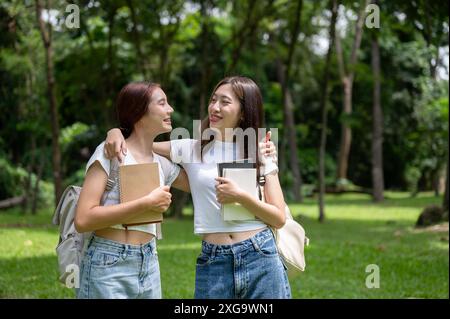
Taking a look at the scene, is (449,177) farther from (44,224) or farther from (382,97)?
(382,97)

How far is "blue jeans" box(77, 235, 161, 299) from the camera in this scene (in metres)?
2.75

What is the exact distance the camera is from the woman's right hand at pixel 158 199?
2688 millimetres

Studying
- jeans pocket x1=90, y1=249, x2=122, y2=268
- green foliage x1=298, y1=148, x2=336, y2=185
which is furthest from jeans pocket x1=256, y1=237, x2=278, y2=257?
green foliage x1=298, y1=148, x2=336, y2=185

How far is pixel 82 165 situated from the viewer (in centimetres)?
2295

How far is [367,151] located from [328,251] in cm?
2120

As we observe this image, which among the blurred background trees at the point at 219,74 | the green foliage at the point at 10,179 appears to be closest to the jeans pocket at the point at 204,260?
the blurred background trees at the point at 219,74

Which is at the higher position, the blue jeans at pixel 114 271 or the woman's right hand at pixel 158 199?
the woman's right hand at pixel 158 199

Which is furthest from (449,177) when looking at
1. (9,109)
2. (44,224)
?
(9,109)

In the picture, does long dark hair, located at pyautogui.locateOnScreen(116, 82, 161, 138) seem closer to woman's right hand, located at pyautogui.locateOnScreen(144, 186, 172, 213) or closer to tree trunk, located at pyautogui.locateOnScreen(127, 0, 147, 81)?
woman's right hand, located at pyautogui.locateOnScreen(144, 186, 172, 213)

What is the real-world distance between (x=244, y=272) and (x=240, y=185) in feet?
1.19

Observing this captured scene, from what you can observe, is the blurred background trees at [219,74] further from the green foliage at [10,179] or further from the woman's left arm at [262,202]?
the woman's left arm at [262,202]

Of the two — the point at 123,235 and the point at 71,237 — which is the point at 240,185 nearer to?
the point at 123,235

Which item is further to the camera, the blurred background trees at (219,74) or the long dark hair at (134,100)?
the blurred background trees at (219,74)

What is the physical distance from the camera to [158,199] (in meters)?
2.69
